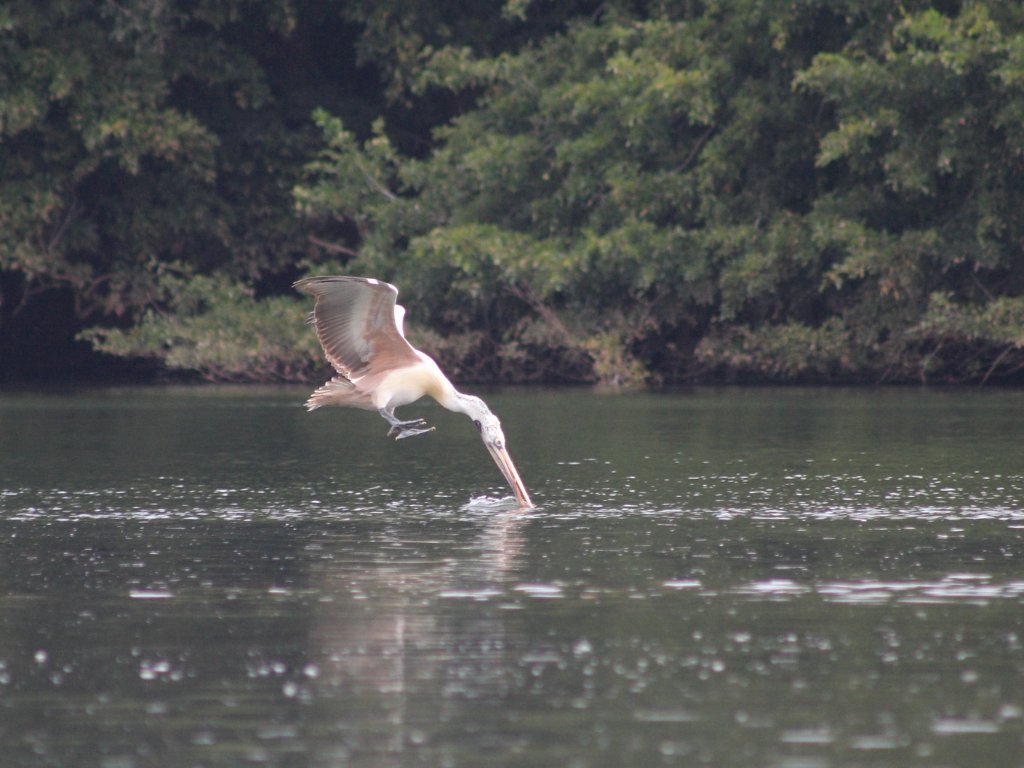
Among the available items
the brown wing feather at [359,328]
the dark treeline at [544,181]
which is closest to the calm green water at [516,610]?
the brown wing feather at [359,328]

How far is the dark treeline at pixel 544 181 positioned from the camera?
30.0m

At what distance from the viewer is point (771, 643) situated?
317 inches

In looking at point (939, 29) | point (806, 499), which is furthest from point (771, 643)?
point (939, 29)

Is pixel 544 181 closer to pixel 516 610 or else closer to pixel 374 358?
pixel 374 358

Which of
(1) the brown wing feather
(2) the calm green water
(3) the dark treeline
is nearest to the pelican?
(1) the brown wing feather

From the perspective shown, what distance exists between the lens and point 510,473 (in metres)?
13.7

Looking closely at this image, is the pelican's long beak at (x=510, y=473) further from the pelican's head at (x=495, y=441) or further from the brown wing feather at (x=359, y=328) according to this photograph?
the brown wing feather at (x=359, y=328)

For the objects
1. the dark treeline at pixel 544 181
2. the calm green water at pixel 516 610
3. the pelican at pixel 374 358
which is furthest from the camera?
the dark treeline at pixel 544 181

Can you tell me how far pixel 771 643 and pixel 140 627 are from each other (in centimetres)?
252

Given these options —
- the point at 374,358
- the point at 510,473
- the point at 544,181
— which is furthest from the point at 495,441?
the point at 544,181

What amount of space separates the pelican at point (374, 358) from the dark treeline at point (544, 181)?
1519cm

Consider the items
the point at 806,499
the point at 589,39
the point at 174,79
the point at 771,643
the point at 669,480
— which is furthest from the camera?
the point at 174,79

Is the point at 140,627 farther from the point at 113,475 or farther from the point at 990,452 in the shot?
the point at 990,452

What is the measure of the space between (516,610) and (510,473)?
4835 mm
